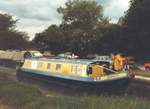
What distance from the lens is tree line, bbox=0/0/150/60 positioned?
5006 cm

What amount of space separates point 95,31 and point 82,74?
32224mm

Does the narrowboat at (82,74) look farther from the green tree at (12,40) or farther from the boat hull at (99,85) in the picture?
the green tree at (12,40)

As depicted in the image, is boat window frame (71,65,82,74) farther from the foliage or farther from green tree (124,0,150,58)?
the foliage

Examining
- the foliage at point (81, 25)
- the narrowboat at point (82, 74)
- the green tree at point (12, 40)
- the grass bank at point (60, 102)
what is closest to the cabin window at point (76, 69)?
the narrowboat at point (82, 74)

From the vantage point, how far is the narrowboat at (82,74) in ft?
81.3

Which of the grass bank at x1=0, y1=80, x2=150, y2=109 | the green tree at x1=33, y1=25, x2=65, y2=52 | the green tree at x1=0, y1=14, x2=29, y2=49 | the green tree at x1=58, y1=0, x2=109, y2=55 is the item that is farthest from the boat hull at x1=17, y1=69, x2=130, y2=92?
the green tree at x1=0, y1=14, x2=29, y2=49

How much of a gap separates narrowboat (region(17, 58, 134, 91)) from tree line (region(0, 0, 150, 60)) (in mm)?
20221

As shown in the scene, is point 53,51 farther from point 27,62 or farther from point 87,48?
point 27,62

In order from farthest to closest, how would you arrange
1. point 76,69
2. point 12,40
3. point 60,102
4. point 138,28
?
point 12,40, point 138,28, point 76,69, point 60,102

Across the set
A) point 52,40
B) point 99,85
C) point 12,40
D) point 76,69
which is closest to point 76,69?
point 76,69

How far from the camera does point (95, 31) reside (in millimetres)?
58219

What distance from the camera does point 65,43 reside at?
61031 mm

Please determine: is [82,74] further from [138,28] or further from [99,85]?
[138,28]

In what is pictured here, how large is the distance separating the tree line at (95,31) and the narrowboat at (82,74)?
66.3ft
